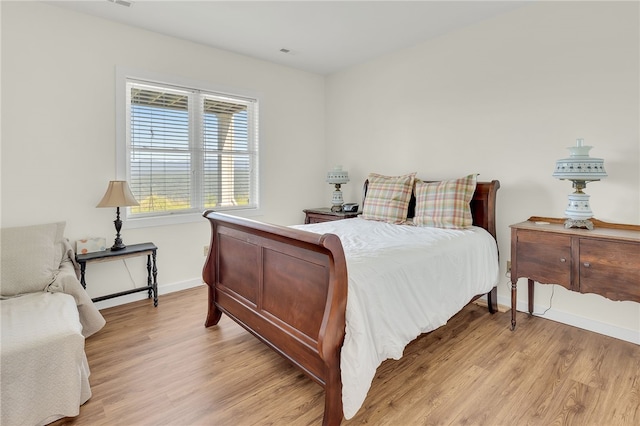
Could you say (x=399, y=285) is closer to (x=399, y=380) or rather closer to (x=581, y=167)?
(x=399, y=380)

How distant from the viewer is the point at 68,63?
111 inches

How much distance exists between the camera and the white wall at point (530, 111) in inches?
95.6

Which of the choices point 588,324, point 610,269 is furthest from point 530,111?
point 588,324

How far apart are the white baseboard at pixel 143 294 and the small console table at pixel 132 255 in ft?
0.30

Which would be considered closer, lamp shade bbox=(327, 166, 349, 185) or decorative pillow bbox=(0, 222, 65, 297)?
decorative pillow bbox=(0, 222, 65, 297)

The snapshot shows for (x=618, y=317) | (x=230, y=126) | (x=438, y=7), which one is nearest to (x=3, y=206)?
(x=230, y=126)

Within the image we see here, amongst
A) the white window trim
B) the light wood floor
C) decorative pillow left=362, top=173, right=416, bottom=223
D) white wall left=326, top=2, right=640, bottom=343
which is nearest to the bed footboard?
the light wood floor

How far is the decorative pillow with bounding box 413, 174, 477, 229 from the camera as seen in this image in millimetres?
2854

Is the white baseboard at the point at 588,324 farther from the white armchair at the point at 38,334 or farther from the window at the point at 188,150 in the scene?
the white armchair at the point at 38,334

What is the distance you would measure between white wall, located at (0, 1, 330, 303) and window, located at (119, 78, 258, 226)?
0.58 ft

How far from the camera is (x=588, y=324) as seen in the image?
8.57ft

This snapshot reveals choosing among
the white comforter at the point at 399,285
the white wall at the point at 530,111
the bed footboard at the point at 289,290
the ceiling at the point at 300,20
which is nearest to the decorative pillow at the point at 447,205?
the white comforter at the point at 399,285

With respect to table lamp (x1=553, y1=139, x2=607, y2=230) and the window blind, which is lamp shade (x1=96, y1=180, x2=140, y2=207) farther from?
table lamp (x1=553, y1=139, x2=607, y2=230)

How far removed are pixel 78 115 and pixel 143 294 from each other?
69.2 inches
